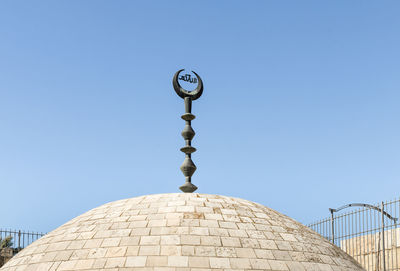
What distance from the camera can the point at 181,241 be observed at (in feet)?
33.1

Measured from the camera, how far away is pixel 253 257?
1002 centimetres

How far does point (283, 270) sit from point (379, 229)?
22.7 feet

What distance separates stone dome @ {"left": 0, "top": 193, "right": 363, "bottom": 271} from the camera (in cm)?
972

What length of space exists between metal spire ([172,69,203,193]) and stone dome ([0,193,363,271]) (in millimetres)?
1579

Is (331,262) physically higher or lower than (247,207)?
lower

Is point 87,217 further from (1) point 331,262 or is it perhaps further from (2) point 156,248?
(1) point 331,262

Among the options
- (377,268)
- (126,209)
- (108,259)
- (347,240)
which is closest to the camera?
(108,259)

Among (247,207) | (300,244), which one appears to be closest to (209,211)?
(247,207)

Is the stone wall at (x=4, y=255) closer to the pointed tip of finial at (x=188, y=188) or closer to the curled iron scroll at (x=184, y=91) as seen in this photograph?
the pointed tip of finial at (x=188, y=188)

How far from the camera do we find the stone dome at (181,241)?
972 cm

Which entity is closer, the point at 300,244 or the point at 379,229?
the point at 300,244

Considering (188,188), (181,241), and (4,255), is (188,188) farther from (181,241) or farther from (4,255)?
(4,255)

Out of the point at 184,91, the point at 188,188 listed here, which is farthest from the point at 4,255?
the point at 184,91

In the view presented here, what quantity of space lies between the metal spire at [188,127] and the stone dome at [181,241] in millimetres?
1579
